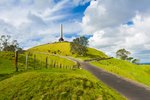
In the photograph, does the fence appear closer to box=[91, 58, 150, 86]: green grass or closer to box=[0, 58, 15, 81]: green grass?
box=[0, 58, 15, 81]: green grass

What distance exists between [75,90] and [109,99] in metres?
2.80

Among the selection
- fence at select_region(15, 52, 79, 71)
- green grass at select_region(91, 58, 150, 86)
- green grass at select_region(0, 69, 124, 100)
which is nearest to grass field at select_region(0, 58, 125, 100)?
green grass at select_region(0, 69, 124, 100)

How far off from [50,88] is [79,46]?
132971mm

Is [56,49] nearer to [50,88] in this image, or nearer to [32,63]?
[32,63]

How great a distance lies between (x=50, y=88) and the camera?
78.1 feet

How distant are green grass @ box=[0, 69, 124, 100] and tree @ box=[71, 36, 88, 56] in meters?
129

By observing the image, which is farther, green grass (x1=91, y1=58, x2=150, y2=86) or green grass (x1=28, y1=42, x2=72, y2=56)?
green grass (x1=28, y1=42, x2=72, y2=56)

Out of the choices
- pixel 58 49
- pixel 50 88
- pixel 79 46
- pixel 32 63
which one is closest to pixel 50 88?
pixel 50 88

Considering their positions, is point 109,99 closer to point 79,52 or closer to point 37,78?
point 37,78

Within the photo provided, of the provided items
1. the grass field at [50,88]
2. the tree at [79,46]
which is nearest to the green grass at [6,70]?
the grass field at [50,88]

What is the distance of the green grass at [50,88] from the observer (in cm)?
2252

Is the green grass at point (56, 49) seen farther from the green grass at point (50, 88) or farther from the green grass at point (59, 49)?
the green grass at point (50, 88)

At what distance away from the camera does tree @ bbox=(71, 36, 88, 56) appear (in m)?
156

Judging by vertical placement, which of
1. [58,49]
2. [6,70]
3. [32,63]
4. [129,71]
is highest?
[58,49]
